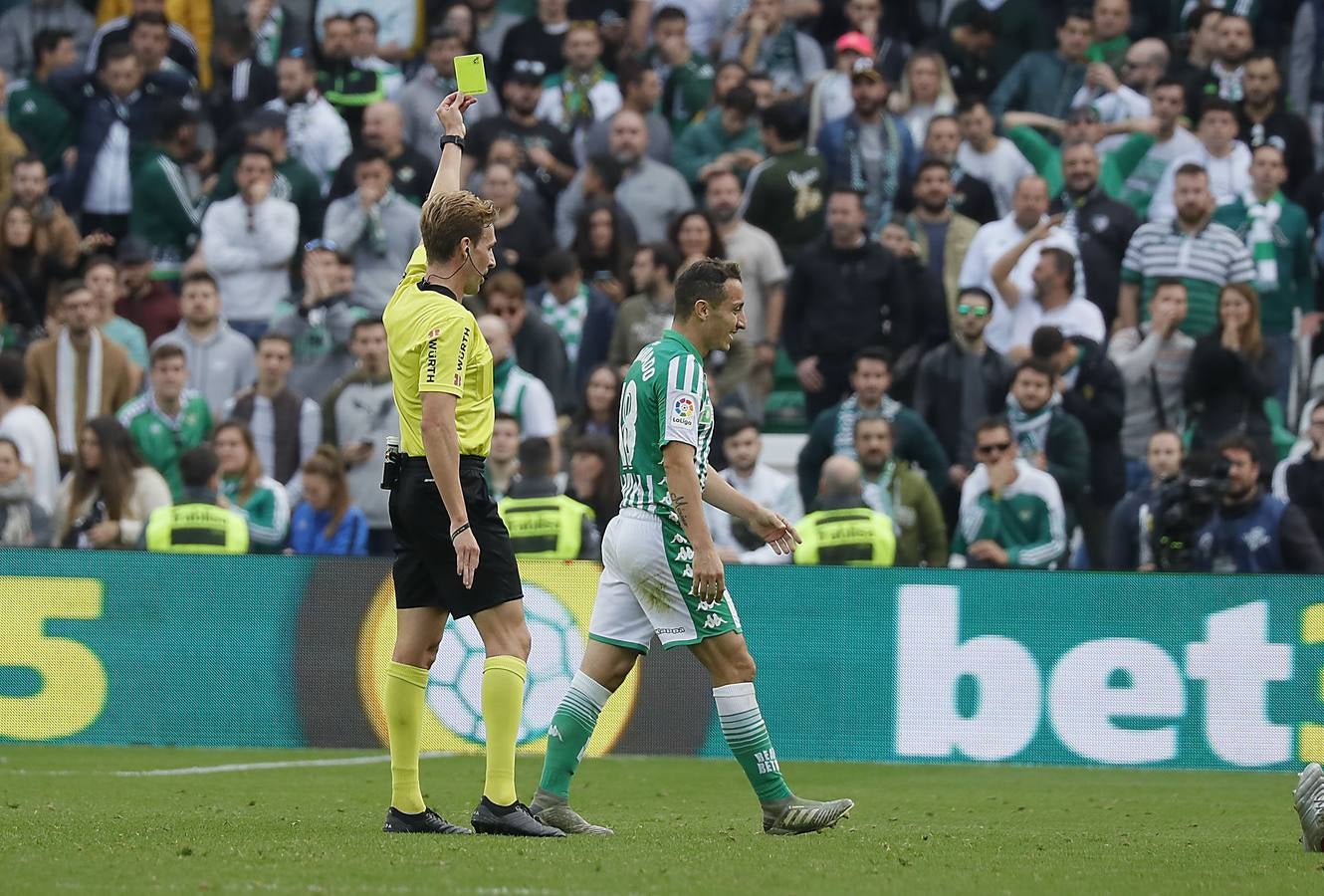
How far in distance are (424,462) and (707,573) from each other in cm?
113

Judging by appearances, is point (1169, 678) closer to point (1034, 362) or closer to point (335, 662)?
point (1034, 362)

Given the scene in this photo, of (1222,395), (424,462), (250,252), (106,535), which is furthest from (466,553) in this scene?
(250,252)

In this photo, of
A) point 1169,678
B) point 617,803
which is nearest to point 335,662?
point 617,803

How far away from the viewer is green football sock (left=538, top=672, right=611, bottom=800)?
830cm

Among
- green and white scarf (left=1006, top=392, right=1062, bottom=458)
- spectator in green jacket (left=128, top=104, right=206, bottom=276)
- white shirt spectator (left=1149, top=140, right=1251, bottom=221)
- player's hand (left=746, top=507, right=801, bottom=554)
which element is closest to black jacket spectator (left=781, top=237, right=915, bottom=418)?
green and white scarf (left=1006, top=392, right=1062, bottom=458)

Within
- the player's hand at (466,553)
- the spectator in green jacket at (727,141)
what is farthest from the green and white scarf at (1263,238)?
the player's hand at (466,553)

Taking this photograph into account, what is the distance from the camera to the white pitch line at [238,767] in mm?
11305

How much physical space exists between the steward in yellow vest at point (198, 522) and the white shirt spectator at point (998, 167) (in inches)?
284

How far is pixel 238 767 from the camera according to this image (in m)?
12.0

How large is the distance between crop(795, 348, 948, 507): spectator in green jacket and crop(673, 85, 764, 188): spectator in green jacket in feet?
12.2

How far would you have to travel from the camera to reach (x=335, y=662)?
13.1 m

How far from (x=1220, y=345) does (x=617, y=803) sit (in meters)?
6.98

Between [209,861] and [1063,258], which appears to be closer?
[209,861]

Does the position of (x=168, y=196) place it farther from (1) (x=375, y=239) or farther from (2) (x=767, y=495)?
(2) (x=767, y=495)
